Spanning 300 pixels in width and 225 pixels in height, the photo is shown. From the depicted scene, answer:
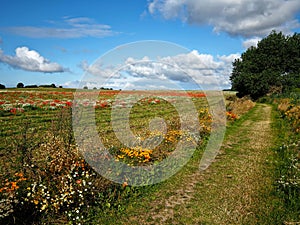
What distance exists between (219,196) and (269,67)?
4329 centimetres

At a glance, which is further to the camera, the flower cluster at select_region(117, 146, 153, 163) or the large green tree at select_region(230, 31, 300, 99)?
the large green tree at select_region(230, 31, 300, 99)

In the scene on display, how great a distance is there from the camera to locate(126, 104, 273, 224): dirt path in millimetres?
4895

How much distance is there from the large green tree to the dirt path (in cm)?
3561

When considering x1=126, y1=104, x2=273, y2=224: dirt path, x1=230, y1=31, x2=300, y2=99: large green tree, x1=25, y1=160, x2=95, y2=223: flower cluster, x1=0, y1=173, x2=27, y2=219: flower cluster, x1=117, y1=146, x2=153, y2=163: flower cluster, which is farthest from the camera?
x1=230, y1=31, x2=300, y2=99: large green tree

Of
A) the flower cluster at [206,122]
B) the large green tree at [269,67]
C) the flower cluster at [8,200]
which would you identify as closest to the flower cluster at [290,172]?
the flower cluster at [206,122]

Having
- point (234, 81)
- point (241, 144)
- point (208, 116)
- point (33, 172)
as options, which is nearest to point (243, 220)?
point (33, 172)

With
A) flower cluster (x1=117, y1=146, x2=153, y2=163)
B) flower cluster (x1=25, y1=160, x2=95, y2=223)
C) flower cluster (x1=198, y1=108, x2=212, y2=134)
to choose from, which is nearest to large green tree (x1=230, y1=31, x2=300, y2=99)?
flower cluster (x1=198, y1=108, x2=212, y2=134)

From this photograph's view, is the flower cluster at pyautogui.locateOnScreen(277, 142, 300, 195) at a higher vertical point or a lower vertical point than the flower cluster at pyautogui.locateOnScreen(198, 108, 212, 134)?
lower

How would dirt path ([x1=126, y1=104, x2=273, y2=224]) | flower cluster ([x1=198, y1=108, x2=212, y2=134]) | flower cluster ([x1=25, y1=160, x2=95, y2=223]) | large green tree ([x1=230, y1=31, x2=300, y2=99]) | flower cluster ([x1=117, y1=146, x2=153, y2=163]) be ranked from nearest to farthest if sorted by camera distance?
flower cluster ([x1=25, y1=160, x2=95, y2=223]), dirt path ([x1=126, y1=104, x2=273, y2=224]), flower cluster ([x1=117, y1=146, x2=153, y2=163]), flower cluster ([x1=198, y1=108, x2=212, y2=134]), large green tree ([x1=230, y1=31, x2=300, y2=99])

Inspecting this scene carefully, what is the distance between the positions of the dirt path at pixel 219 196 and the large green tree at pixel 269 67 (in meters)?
35.6

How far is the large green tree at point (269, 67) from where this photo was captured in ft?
135

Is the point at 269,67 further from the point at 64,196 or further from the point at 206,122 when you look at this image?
the point at 64,196

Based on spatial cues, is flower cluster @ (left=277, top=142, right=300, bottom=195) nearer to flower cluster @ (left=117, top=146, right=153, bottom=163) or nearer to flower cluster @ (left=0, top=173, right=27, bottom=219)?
flower cluster @ (left=117, top=146, right=153, bottom=163)

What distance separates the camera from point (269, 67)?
43844 millimetres
